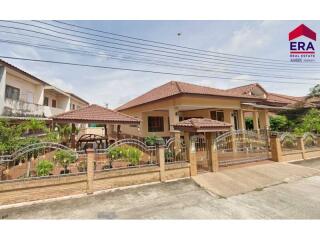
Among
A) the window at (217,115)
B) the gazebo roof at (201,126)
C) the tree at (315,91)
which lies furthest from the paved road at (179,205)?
the tree at (315,91)

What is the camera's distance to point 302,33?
33.0 ft

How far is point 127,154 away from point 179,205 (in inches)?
98.3

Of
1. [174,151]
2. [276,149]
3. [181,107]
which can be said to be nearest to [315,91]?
[276,149]

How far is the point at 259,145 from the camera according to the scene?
10383 mm

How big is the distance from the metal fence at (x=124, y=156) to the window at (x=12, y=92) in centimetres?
1159

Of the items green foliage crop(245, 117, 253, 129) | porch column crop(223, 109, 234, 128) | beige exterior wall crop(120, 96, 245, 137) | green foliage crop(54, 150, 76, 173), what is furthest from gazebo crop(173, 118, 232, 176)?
green foliage crop(245, 117, 253, 129)

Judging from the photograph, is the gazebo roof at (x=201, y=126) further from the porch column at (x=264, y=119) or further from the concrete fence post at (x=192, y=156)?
the porch column at (x=264, y=119)

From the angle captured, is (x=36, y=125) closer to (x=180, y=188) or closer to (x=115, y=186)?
(x=115, y=186)

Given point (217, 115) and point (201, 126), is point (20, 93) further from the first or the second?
point (217, 115)

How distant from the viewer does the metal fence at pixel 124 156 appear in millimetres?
6262

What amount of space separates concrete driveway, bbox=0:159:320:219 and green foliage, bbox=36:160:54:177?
85cm

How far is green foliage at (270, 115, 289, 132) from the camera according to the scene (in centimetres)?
1716
